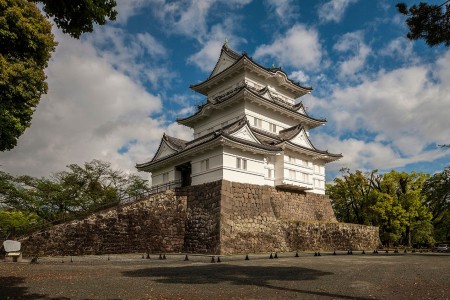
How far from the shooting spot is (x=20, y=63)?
12672 millimetres

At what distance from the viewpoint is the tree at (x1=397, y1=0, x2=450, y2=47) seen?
22.8 ft

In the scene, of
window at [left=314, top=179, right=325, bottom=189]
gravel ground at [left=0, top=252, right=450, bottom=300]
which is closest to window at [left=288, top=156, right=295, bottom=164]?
window at [left=314, top=179, right=325, bottom=189]

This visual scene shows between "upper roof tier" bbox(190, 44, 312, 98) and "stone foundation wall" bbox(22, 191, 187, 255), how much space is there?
13956 millimetres

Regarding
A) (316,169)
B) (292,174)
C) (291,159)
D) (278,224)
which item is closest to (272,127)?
(291,159)

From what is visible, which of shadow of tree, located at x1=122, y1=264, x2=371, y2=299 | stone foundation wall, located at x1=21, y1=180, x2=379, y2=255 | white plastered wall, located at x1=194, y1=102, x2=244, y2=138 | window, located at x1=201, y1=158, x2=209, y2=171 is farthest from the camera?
white plastered wall, located at x1=194, y1=102, x2=244, y2=138

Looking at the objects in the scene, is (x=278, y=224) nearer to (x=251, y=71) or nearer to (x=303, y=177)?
(x=303, y=177)

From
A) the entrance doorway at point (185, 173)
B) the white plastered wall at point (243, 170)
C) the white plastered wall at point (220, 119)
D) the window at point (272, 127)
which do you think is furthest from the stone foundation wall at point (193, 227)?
the white plastered wall at point (220, 119)

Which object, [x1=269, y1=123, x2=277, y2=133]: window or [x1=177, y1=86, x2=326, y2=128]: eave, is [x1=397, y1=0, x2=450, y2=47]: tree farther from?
[x1=269, y1=123, x2=277, y2=133]: window

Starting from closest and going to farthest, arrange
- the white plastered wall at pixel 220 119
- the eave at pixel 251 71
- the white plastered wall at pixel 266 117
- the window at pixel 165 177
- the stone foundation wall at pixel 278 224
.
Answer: the stone foundation wall at pixel 278 224 < the window at pixel 165 177 < the white plastered wall at pixel 266 117 < the white plastered wall at pixel 220 119 < the eave at pixel 251 71

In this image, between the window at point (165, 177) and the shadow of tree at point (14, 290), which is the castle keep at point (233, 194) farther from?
the shadow of tree at point (14, 290)

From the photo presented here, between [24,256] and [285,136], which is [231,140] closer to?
[285,136]

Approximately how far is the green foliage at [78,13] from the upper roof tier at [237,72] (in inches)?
930

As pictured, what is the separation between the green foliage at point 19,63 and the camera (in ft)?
39.9

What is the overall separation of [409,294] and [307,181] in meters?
21.5
